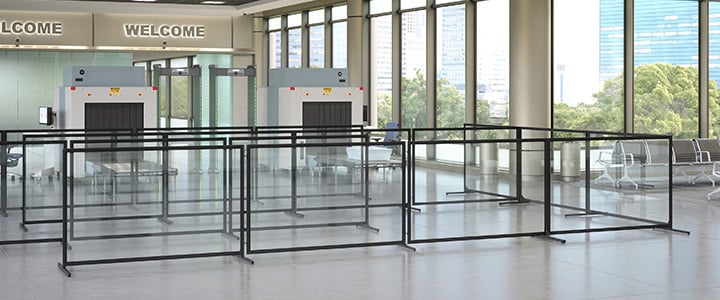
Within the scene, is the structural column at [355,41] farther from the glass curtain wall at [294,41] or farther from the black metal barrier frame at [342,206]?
the black metal barrier frame at [342,206]

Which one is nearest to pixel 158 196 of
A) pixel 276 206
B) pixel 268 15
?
pixel 276 206

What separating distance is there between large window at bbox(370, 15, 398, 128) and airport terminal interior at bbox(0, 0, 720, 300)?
0.05 m

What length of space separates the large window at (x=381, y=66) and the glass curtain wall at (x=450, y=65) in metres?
1.88

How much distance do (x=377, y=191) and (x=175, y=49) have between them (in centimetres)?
1238

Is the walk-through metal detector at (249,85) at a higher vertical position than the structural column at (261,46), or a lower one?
lower

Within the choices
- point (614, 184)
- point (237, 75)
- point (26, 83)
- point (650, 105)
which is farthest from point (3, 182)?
point (650, 105)

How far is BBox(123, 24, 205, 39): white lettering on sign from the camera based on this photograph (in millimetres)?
21625

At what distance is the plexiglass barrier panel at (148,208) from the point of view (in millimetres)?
9133

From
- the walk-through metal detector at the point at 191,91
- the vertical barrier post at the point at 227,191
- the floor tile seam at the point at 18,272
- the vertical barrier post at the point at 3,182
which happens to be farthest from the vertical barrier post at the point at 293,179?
the walk-through metal detector at the point at 191,91

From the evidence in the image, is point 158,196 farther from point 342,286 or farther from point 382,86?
point 382,86

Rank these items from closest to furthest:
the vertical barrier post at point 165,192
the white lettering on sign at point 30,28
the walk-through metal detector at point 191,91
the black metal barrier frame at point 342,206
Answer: the black metal barrier frame at point 342,206 → the vertical barrier post at point 165,192 → the walk-through metal detector at point 191,91 → the white lettering on sign at point 30,28

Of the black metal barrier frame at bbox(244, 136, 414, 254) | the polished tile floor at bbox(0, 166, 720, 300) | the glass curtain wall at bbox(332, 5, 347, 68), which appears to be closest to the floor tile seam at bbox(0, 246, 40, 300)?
the polished tile floor at bbox(0, 166, 720, 300)

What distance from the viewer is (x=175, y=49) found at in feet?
71.8

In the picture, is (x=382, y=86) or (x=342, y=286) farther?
(x=382, y=86)
